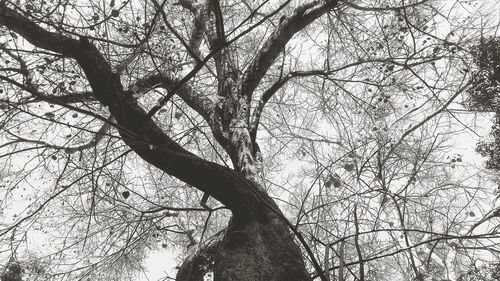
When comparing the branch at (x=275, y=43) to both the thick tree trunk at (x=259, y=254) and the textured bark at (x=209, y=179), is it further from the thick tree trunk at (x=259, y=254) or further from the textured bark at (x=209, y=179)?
the thick tree trunk at (x=259, y=254)

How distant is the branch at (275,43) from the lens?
359 centimetres

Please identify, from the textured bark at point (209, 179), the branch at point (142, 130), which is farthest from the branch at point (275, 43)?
the branch at point (142, 130)

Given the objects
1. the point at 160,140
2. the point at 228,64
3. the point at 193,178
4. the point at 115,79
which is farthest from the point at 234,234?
the point at 228,64

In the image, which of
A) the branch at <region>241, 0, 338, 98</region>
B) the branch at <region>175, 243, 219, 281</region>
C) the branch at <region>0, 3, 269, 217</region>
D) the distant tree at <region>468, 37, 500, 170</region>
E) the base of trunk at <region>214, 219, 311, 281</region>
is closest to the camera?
the base of trunk at <region>214, 219, 311, 281</region>

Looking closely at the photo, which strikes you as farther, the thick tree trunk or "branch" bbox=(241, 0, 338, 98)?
"branch" bbox=(241, 0, 338, 98)

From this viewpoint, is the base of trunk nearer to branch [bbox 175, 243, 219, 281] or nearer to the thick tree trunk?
the thick tree trunk

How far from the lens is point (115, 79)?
2.09 m

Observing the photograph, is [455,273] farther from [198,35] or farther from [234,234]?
[198,35]

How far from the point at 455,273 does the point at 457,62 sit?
8.74 feet

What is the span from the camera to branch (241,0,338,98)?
3588 millimetres

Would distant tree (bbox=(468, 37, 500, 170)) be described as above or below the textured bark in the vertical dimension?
above

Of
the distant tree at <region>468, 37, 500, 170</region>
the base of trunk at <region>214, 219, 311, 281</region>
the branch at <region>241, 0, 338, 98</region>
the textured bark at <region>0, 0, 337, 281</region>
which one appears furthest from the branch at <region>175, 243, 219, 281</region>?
the distant tree at <region>468, 37, 500, 170</region>

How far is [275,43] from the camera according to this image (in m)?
3.70

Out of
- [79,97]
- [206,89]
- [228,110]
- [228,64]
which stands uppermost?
[206,89]
